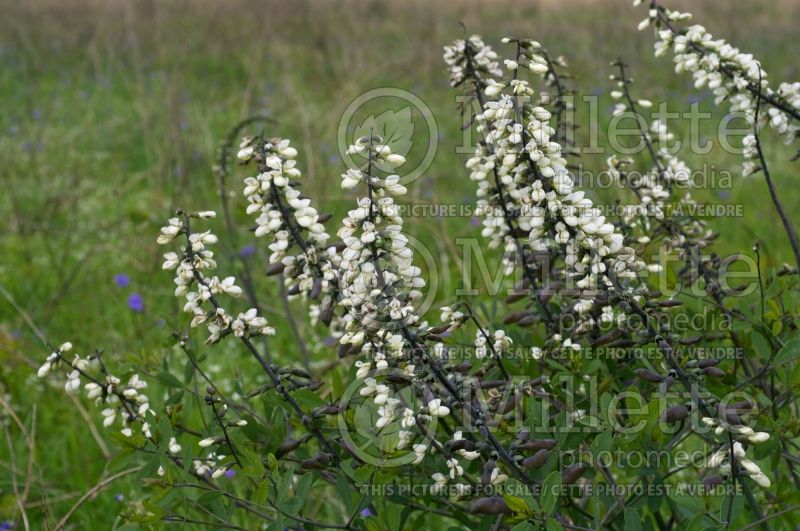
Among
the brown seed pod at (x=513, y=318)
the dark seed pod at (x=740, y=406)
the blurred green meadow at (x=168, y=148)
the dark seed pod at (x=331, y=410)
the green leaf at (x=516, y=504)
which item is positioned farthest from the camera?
the blurred green meadow at (x=168, y=148)

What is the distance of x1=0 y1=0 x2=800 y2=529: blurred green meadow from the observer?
3.90 meters

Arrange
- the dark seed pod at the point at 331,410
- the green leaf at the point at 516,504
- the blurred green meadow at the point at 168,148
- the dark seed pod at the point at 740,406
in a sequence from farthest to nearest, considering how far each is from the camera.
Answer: the blurred green meadow at the point at 168,148
the dark seed pod at the point at 331,410
the dark seed pod at the point at 740,406
the green leaf at the point at 516,504

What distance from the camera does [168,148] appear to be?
17.8 ft

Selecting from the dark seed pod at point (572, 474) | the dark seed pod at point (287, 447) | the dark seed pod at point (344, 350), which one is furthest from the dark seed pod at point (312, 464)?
the dark seed pod at point (572, 474)

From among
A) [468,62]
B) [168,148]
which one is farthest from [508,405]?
[168,148]

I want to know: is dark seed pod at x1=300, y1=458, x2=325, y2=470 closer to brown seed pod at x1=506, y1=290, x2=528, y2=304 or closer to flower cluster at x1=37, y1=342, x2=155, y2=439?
flower cluster at x1=37, y1=342, x2=155, y2=439

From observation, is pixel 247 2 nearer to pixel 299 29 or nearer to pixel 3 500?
pixel 299 29

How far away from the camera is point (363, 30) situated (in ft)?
41.3

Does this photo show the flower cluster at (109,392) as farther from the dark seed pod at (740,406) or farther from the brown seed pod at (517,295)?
the dark seed pod at (740,406)

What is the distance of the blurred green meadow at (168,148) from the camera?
390cm

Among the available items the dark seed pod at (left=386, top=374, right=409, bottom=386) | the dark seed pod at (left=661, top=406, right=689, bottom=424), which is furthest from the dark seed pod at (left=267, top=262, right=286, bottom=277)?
the dark seed pod at (left=661, top=406, right=689, bottom=424)

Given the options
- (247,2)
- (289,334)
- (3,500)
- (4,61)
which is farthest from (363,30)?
(3,500)

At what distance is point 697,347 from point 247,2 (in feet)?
45.9

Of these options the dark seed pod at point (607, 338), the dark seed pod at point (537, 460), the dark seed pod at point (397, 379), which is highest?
the dark seed pod at point (607, 338)
